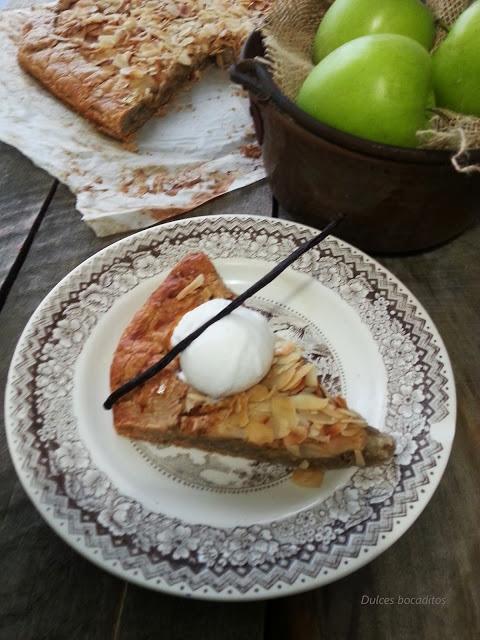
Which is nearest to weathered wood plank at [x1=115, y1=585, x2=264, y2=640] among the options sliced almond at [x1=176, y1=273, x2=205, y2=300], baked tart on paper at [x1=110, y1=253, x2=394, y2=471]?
baked tart on paper at [x1=110, y1=253, x2=394, y2=471]

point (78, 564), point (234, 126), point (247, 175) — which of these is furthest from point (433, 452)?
point (234, 126)

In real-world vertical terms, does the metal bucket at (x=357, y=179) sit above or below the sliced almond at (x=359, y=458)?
above

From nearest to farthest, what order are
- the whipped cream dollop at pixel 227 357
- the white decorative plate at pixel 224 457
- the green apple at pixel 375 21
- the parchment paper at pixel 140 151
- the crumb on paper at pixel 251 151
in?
the white decorative plate at pixel 224 457
the whipped cream dollop at pixel 227 357
the green apple at pixel 375 21
the parchment paper at pixel 140 151
the crumb on paper at pixel 251 151

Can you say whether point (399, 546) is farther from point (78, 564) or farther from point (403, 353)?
point (78, 564)

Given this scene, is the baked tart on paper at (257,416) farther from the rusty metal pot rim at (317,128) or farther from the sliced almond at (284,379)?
the rusty metal pot rim at (317,128)

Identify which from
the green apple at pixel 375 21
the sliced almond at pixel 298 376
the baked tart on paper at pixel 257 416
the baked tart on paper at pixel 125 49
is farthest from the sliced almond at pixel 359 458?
the baked tart on paper at pixel 125 49

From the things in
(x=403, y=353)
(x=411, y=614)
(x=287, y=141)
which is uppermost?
(x=287, y=141)
